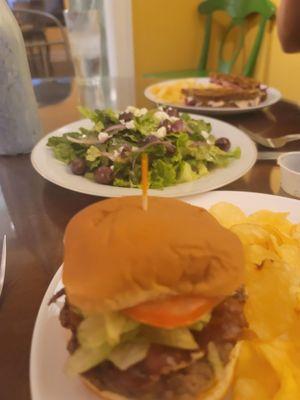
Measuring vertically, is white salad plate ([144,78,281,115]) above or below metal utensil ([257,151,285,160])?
above

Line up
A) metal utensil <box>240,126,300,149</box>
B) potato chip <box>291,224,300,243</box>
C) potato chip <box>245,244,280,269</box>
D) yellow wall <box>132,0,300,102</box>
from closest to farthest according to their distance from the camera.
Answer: potato chip <box>245,244,280,269</box> → potato chip <box>291,224,300,243</box> → metal utensil <box>240,126,300,149</box> → yellow wall <box>132,0,300,102</box>

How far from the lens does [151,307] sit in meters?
0.71

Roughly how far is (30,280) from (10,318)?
0.48 ft

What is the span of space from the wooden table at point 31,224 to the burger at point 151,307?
20cm

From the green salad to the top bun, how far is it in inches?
26.9

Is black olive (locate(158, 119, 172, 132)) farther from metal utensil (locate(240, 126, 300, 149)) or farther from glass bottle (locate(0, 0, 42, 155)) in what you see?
glass bottle (locate(0, 0, 42, 155))

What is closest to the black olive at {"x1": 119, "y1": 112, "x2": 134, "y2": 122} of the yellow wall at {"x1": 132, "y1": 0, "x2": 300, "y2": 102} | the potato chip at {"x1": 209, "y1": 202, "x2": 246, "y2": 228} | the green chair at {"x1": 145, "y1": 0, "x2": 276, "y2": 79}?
the potato chip at {"x1": 209, "y1": 202, "x2": 246, "y2": 228}

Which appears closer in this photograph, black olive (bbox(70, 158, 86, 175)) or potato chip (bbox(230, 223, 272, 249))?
potato chip (bbox(230, 223, 272, 249))

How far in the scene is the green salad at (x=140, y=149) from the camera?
1.53m

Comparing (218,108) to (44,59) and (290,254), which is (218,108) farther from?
(44,59)

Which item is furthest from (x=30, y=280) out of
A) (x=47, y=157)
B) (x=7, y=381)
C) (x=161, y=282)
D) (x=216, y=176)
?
(x=216, y=176)

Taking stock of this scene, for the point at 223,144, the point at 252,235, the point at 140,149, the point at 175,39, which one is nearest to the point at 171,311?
the point at 252,235

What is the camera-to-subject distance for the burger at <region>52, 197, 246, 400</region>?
0.70 m

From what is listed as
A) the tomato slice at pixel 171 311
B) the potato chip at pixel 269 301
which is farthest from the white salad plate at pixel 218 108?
the tomato slice at pixel 171 311
